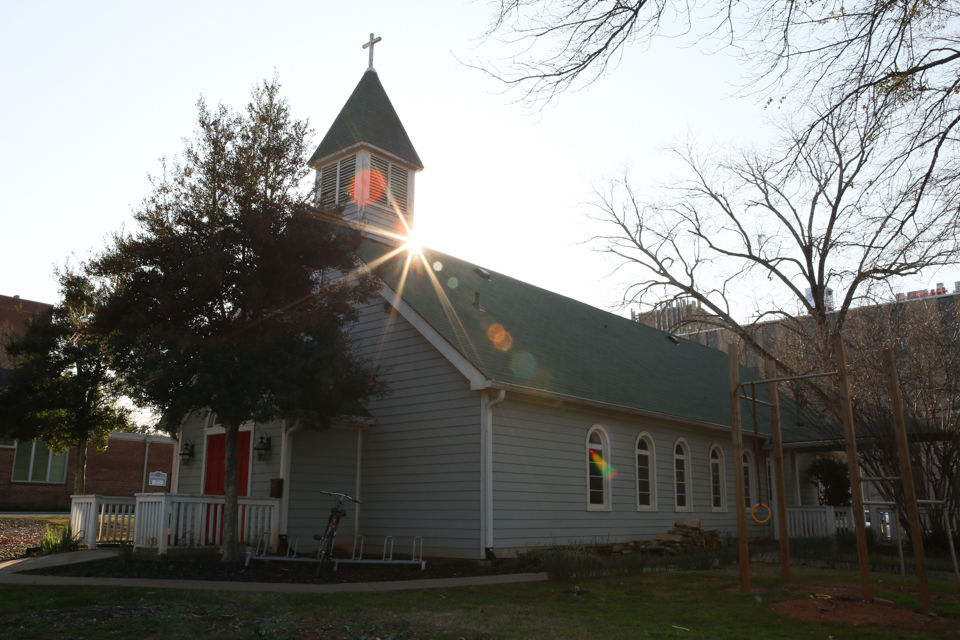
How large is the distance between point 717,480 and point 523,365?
871 cm

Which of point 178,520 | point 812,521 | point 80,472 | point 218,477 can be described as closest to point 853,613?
point 178,520

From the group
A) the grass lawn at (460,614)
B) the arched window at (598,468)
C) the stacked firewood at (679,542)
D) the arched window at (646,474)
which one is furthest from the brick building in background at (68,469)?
the grass lawn at (460,614)

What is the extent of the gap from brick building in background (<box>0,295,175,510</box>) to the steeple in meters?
13.5

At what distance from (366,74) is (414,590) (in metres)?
16.4

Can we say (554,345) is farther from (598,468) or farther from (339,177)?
(339,177)

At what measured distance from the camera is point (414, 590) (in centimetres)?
1033

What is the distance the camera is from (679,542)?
16.7 metres

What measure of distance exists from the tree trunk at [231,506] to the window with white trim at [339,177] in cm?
830

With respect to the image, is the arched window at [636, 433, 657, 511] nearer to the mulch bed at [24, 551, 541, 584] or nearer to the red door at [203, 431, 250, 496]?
the mulch bed at [24, 551, 541, 584]

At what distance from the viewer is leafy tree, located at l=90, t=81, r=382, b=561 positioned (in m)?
12.2

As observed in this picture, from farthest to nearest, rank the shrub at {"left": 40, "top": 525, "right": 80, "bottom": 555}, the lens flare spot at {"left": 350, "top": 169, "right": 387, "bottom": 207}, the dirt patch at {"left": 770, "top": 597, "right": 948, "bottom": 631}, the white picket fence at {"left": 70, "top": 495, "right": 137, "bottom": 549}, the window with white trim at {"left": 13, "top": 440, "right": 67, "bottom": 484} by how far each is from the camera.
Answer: the window with white trim at {"left": 13, "top": 440, "right": 67, "bottom": 484} < the lens flare spot at {"left": 350, "top": 169, "right": 387, "bottom": 207} < the white picket fence at {"left": 70, "top": 495, "right": 137, "bottom": 549} < the shrub at {"left": 40, "top": 525, "right": 80, "bottom": 555} < the dirt patch at {"left": 770, "top": 597, "right": 948, "bottom": 631}

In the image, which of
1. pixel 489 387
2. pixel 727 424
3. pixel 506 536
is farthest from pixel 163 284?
pixel 727 424

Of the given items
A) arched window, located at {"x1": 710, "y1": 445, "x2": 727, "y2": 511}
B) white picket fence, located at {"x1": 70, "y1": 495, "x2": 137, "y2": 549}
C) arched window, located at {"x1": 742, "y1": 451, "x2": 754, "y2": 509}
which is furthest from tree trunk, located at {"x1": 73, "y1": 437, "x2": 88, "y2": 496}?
arched window, located at {"x1": 742, "y1": 451, "x2": 754, "y2": 509}

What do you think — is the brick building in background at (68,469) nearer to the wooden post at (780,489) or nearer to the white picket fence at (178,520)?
the white picket fence at (178,520)
